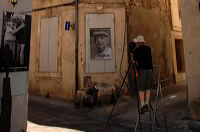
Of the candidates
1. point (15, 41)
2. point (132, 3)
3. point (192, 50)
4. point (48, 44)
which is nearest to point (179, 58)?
point (132, 3)

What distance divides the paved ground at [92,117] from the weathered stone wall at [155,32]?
10.7 feet

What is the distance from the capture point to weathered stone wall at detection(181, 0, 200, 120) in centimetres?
478

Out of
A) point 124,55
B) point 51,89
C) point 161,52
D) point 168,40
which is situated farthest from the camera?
point 168,40

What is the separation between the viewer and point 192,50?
4.89 meters

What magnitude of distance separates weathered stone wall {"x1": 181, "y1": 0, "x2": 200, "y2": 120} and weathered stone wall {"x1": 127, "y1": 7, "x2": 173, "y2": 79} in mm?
3646

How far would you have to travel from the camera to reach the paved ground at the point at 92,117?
478 cm

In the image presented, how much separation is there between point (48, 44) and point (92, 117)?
4.70m

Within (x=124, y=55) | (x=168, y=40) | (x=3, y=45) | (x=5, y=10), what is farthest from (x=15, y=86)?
(x=168, y=40)

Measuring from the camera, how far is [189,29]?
4984 mm

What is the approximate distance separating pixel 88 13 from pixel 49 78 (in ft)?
11.7

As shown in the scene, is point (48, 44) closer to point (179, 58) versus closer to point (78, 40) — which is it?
point (78, 40)

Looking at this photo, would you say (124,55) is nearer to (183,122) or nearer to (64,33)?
(64,33)

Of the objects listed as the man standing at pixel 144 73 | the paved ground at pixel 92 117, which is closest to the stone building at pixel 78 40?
the paved ground at pixel 92 117

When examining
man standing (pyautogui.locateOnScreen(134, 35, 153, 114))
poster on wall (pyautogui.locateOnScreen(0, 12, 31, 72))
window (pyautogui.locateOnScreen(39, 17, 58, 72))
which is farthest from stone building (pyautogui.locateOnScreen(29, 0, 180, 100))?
poster on wall (pyautogui.locateOnScreen(0, 12, 31, 72))
